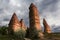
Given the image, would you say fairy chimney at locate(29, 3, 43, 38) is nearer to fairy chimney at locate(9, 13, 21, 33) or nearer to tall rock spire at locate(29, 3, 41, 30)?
tall rock spire at locate(29, 3, 41, 30)

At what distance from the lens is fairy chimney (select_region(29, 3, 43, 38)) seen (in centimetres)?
7462

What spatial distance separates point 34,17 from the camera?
7638 cm

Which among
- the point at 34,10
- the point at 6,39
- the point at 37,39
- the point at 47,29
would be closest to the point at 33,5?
the point at 34,10

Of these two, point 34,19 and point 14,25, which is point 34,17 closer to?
point 34,19

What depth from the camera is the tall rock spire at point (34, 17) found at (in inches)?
2963

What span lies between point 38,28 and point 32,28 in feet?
8.24

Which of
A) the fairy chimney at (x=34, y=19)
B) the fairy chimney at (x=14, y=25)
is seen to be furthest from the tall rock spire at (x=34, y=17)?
the fairy chimney at (x=14, y=25)

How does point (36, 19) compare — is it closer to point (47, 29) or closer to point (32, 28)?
point (32, 28)

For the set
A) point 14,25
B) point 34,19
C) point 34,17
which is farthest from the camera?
point 14,25

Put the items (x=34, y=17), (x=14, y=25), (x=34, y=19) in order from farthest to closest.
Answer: (x=14, y=25)
(x=34, y=17)
(x=34, y=19)

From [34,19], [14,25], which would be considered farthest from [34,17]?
[14,25]

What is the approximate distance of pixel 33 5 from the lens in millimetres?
78750

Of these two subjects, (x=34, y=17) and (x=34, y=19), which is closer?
(x=34, y=19)

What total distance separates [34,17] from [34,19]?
799 millimetres
